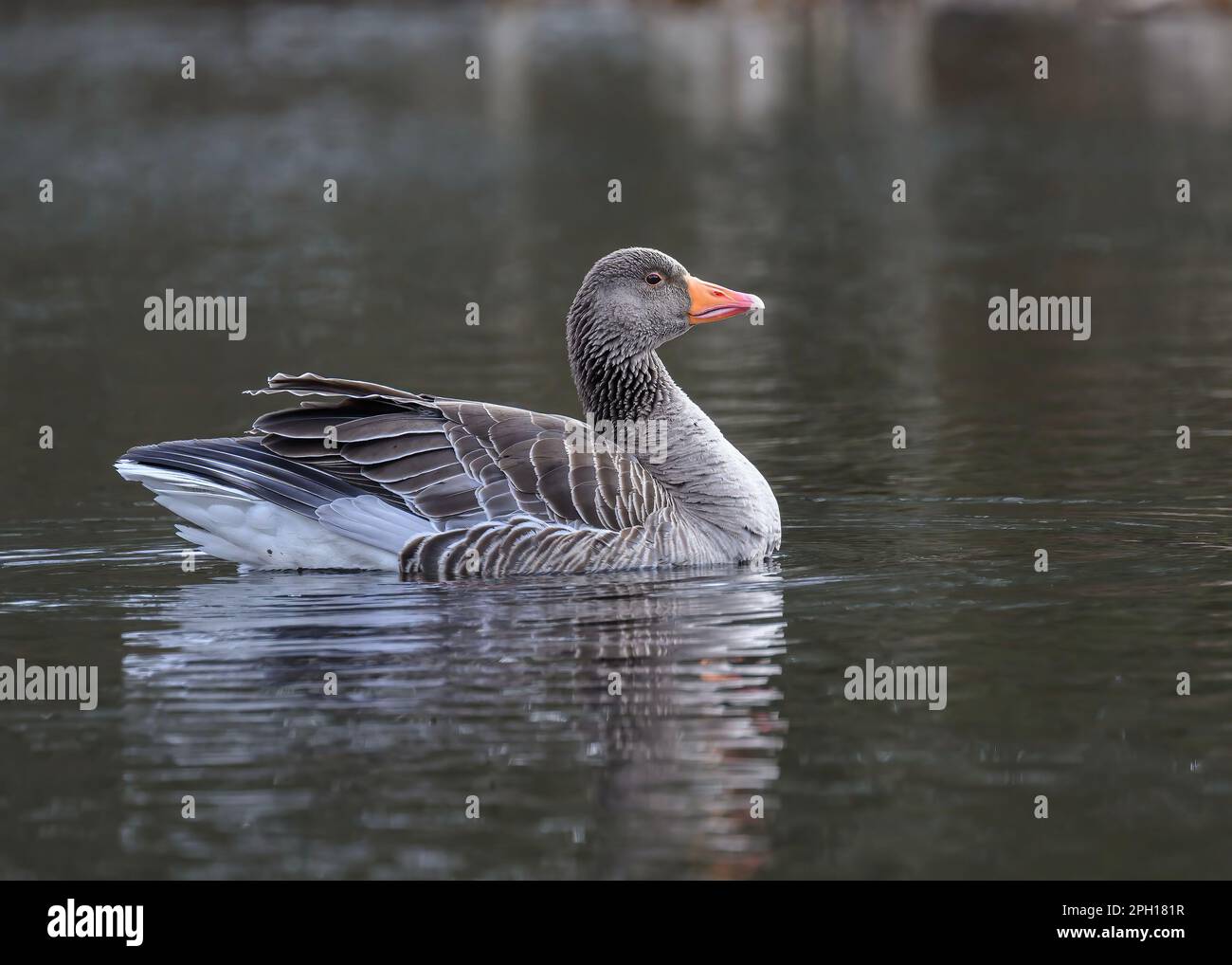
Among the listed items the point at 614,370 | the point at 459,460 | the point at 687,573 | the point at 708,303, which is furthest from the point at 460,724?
the point at 708,303

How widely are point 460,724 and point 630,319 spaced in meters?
4.82

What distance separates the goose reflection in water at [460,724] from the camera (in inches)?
322

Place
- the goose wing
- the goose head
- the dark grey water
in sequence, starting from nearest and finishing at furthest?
the dark grey water < the goose wing < the goose head

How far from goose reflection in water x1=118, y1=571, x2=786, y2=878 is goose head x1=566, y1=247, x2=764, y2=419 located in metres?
1.58

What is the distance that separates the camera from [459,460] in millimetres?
13031

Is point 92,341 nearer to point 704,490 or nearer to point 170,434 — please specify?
point 170,434

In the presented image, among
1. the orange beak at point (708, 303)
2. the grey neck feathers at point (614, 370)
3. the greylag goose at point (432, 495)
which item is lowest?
the greylag goose at point (432, 495)

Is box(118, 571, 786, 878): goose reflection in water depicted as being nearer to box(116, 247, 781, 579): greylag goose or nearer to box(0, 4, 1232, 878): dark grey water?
box(0, 4, 1232, 878): dark grey water

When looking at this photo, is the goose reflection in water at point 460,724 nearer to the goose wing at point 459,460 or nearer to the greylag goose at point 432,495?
the greylag goose at point 432,495

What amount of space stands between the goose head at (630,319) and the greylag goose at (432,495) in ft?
1.76

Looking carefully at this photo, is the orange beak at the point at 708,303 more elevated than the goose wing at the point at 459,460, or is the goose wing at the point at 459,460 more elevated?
the orange beak at the point at 708,303

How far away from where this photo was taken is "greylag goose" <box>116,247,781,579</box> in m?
13.0

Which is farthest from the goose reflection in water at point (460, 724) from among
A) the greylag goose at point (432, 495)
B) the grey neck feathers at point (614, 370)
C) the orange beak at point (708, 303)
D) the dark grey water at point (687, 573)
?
the orange beak at point (708, 303)

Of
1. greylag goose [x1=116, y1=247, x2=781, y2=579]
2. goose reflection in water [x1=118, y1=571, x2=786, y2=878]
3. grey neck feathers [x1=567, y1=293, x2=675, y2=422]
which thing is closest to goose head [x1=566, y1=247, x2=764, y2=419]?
grey neck feathers [x1=567, y1=293, x2=675, y2=422]
